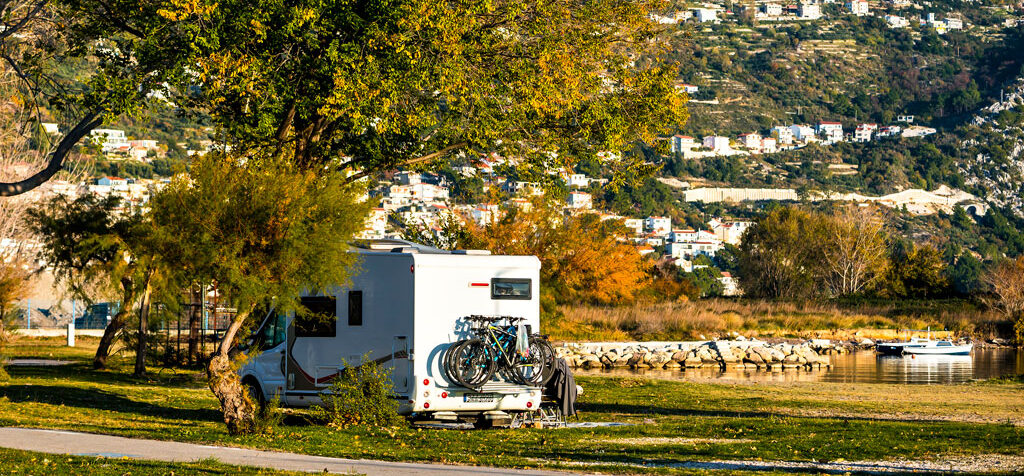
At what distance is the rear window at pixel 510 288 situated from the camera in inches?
742

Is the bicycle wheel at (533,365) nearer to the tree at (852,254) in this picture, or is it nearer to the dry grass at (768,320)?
the dry grass at (768,320)

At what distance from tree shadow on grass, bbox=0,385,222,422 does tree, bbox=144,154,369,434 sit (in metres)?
3.13

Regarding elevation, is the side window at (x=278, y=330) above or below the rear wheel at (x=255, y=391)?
above

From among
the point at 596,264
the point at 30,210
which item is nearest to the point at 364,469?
the point at 30,210

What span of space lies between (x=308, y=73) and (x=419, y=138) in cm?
370

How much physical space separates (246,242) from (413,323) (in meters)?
2.67

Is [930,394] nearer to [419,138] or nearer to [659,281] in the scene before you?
[419,138]

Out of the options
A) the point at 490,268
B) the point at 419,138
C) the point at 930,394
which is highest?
the point at 419,138

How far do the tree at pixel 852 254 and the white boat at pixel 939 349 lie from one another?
910 inches

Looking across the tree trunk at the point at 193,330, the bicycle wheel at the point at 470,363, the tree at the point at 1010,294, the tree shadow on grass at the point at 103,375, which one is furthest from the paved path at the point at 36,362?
the tree at the point at 1010,294

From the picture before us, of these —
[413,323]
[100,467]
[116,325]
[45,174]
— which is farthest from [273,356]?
A: [116,325]

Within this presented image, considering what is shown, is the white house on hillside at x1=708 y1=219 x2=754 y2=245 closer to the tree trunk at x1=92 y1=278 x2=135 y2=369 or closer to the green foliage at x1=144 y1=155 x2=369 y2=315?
the tree trunk at x1=92 y1=278 x2=135 y2=369

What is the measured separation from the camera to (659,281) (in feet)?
235

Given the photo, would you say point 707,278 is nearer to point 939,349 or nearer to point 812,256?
point 812,256
